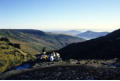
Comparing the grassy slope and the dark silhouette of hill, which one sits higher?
the dark silhouette of hill

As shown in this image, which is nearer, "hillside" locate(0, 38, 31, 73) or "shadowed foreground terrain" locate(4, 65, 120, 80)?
"shadowed foreground terrain" locate(4, 65, 120, 80)

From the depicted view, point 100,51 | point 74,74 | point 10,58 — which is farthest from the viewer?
point 10,58

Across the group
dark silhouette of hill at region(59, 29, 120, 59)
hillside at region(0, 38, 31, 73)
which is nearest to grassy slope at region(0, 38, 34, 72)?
hillside at region(0, 38, 31, 73)

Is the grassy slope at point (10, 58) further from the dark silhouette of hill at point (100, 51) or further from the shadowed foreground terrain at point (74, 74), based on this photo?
the shadowed foreground terrain at point (74, 74)

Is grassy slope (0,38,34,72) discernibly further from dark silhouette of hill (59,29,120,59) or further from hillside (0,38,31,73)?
dark silhouette of hill (59,29,120,59)

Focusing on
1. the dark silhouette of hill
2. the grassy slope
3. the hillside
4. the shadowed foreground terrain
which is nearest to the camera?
the shadowed foreground terrain

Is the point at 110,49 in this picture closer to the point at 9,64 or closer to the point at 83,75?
the point at 83,75

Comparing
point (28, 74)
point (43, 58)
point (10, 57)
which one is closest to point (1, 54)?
point (10, 57)

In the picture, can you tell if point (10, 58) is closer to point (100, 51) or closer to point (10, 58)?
point (10, 58)

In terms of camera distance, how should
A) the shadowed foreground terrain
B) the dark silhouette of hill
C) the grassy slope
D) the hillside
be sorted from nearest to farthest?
the shadowed foreground terrain → the dark silhouette of hill → the hillside → the grassy slope

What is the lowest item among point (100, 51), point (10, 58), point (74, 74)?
point (10, 58)

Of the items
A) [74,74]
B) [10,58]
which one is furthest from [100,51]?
[10,58]
